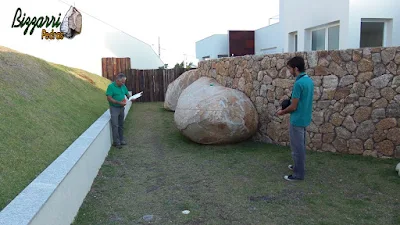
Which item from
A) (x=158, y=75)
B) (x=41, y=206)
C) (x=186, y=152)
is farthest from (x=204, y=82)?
(x=158, y=75)

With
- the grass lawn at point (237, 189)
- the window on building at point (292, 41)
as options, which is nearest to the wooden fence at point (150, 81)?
the window on building at point (292, 41)

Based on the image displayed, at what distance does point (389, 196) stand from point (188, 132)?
382 centimetres

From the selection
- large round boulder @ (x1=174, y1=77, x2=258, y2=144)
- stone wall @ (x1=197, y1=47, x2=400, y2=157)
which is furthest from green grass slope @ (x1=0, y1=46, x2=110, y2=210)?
stone wall @ (x1=197, y1=47, x2=400, y2=157)

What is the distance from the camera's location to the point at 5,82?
593cm

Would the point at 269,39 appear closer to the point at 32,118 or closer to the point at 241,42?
the point at 241,42

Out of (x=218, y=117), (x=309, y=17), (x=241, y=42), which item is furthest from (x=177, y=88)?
(x=241, y=42)

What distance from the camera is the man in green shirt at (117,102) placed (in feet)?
22.2

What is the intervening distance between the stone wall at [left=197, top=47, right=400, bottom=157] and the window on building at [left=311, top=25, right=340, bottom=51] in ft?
10.8

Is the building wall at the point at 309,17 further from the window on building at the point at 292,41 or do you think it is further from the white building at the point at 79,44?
the white building at the point at 79,44

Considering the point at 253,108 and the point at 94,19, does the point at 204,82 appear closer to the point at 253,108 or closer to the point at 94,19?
the point at 253,108

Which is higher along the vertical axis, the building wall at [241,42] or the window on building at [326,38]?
the building wall at [241,42]

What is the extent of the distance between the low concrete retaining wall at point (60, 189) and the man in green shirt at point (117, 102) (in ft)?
4.86

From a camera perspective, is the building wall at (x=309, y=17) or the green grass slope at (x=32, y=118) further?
the building wall at (x=309, y=17)

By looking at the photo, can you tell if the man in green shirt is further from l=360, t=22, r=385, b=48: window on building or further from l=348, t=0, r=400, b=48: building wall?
l=360, t=22, r=385, b=48: window on building
